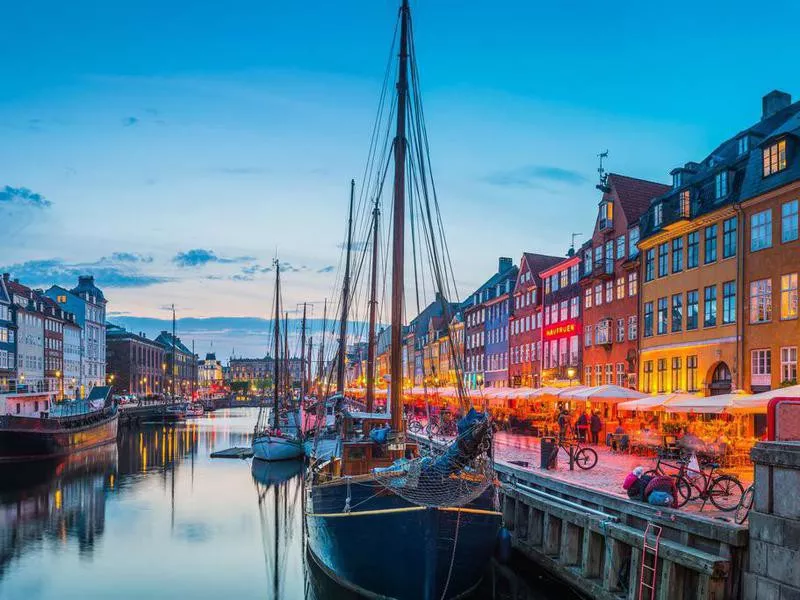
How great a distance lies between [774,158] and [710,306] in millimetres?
8468

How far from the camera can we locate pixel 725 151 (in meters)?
45.7

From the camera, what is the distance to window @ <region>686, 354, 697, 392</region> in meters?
41.4

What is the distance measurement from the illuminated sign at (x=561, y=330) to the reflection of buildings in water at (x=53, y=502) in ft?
115

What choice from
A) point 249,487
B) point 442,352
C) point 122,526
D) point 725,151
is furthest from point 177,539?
point 442,352

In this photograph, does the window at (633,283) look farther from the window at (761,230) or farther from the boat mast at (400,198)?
the boat mast at (400,198)

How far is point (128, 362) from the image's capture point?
158000 millimetres

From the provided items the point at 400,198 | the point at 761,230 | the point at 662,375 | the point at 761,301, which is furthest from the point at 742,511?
the point at 662,375

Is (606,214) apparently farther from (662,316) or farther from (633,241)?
(662,316)

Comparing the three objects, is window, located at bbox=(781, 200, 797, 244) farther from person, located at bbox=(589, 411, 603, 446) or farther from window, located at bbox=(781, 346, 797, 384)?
person, located at bbox=(589, 411, 603, 446)

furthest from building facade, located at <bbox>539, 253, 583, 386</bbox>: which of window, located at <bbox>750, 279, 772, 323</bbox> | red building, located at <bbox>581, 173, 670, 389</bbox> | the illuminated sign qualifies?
window, located at <bbox>750, 279, 772, 323</bbox>

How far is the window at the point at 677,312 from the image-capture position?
4341cm

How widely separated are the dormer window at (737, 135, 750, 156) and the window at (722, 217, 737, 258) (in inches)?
178

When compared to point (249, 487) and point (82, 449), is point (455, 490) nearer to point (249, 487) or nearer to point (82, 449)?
point (249, 487)

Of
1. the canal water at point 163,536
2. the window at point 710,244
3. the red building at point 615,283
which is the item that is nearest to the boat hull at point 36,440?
the canal water at point 163,536
